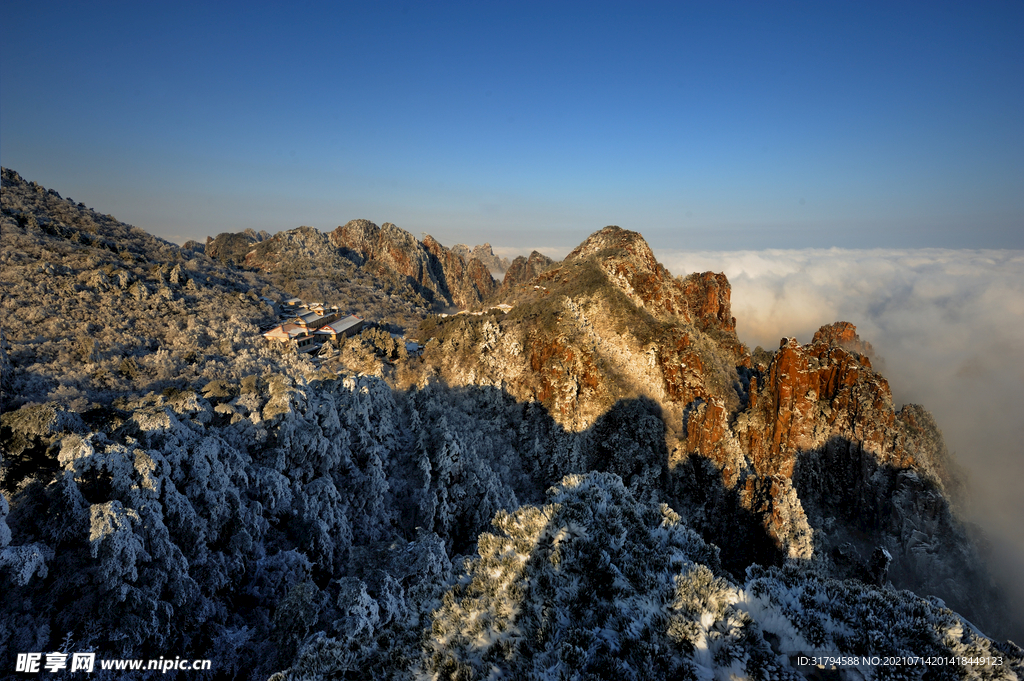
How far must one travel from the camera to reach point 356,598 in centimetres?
1388

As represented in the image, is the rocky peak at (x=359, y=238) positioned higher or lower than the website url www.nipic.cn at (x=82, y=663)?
higher

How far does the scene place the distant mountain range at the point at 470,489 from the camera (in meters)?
7.78

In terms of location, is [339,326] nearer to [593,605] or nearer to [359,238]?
[593,605]

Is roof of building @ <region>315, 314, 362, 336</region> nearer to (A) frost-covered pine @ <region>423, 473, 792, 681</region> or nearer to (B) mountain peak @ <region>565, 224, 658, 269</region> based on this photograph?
(B) mountain peak @ <region>565, 224, 658, 269</region>

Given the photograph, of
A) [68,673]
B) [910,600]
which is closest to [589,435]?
[910,600]

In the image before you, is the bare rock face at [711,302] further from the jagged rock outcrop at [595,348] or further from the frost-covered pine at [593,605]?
the frost-covered pine at [593,605]

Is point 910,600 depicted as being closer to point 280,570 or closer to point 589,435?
point 280,570

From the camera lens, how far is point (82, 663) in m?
10.3

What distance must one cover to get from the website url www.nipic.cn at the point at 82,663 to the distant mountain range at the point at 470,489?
0.76 feet

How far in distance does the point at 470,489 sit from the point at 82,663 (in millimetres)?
20836

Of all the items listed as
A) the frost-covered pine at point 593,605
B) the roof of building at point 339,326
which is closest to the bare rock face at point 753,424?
the roof of building at point 339,326

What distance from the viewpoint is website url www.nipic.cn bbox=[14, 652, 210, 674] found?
9719 millimetres

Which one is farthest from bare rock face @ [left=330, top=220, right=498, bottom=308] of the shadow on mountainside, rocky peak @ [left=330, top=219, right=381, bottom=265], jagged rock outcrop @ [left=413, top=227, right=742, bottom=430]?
the shadow on mountainside

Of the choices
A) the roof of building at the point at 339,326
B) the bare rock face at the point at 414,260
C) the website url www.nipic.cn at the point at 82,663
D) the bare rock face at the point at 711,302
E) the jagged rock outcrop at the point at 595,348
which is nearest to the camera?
the website url www.nipic.cn at the point at 82,663
